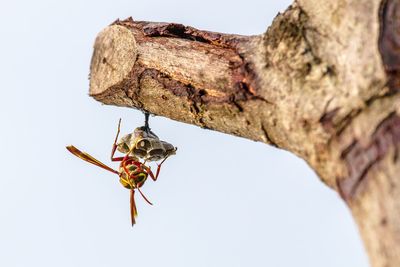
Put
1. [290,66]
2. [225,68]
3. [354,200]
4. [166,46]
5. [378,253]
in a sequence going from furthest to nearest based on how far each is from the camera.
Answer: [166,46], [225,68], [290,66], [354,200], [378,253]

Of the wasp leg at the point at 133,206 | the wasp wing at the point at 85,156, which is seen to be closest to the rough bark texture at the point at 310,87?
the wasp wing at the point at 85,156

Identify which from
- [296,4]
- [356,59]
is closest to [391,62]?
[356,59]

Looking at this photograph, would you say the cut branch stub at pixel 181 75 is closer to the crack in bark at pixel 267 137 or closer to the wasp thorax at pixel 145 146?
the crack in bark at pixel 267 137

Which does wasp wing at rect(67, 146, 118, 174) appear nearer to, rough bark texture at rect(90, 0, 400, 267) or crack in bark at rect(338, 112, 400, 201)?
rough bark texture at rect(90, 0, 400, 267)

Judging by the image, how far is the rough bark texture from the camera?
2.05 m

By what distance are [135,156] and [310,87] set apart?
196cm

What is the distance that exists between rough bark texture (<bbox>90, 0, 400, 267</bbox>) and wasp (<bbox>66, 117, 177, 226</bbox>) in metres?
0.61

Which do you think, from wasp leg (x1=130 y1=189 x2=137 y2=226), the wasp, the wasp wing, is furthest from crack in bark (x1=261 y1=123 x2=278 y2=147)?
wasp leg (x1=130 y1=189 x2=137 y2=226)

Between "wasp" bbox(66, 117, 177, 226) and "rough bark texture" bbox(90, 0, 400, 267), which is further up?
"wasp" bbox(66, 117, 177, 226)

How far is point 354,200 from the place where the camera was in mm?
2113

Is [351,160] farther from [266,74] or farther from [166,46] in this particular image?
[166,46]

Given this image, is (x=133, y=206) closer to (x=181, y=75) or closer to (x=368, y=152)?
(x=181, y=75)

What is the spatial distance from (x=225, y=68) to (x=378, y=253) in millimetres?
1128

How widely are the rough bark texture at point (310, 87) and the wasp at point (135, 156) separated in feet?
2.01
